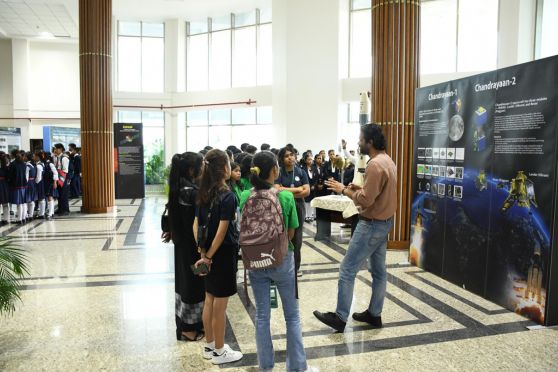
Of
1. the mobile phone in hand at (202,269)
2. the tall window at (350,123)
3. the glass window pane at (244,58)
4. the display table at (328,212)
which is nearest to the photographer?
the mobile phone in hand at (202,269)

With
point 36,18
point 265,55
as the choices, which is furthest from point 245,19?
point 36,18

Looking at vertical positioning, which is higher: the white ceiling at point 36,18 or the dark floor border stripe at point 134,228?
the white ceiling at point 36,18

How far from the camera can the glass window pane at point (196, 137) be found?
62.8 feet

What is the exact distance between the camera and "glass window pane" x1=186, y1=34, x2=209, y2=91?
1905 cm

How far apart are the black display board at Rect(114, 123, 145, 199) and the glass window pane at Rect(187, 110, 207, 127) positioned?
561 centimetres

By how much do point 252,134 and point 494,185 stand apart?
14109mm

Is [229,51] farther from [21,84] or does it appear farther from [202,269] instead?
[202,269]

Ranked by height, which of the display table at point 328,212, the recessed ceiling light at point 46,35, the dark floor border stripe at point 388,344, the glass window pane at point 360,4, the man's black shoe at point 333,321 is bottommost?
the dark floor border stripe at point 388,344

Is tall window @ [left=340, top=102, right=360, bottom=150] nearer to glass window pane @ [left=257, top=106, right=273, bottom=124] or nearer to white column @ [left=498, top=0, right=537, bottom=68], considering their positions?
glass window pane @ [left=257, top=106, right=273, bottom=124]

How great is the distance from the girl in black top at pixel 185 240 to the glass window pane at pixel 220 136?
15.3 m

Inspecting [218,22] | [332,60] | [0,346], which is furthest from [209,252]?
[218,22]

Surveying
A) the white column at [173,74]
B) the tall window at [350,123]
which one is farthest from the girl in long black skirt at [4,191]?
the tall window at [350,123]

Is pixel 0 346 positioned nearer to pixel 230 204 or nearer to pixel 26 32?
pixel 230 204

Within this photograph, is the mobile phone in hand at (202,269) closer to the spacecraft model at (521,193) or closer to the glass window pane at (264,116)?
the spacecraft model at (521,193)
